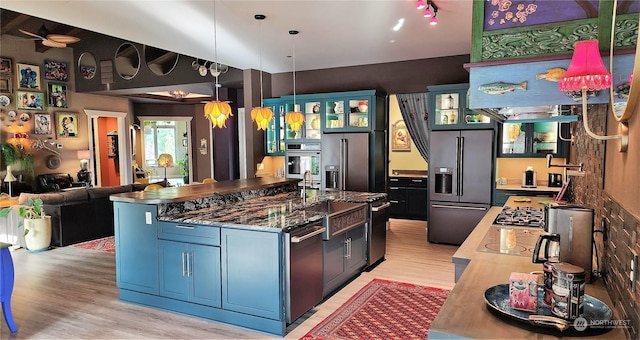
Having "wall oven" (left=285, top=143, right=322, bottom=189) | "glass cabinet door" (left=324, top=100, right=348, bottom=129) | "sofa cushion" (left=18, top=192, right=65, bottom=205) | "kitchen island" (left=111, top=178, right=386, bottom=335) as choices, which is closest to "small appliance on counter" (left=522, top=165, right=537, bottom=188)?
"glass cabinet door" (left=324, top=100, right=348, bottom=129)

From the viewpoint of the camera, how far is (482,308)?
156 centimetres

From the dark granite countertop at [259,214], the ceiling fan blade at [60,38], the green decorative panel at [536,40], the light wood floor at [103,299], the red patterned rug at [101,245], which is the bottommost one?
the light wood floor at [103,299]

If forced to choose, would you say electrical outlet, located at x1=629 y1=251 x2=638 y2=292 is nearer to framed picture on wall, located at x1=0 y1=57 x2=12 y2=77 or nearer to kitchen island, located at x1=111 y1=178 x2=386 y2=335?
kitchen island, located at x1=111 y1=178 x2=386 y2=335

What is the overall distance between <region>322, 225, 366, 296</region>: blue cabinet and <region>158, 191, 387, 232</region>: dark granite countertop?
1.31 feet

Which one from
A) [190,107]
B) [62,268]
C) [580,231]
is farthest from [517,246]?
[190,107]

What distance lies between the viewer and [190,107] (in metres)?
13.9

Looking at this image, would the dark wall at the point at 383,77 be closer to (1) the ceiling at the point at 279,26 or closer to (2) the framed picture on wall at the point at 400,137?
(1) the ceiling at the point at 279,26

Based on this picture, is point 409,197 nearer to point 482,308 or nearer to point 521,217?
point 521,217

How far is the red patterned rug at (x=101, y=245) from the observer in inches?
247

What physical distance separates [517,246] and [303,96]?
5452 millimetres

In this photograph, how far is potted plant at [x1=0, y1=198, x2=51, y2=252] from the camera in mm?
6059

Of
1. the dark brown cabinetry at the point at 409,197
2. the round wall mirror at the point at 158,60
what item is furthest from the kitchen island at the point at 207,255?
the round wall mirror at the point at 158,60

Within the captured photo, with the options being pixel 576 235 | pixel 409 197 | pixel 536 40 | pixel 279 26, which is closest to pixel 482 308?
pixel 576 235

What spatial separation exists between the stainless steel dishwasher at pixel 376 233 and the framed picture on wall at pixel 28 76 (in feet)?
29.8
